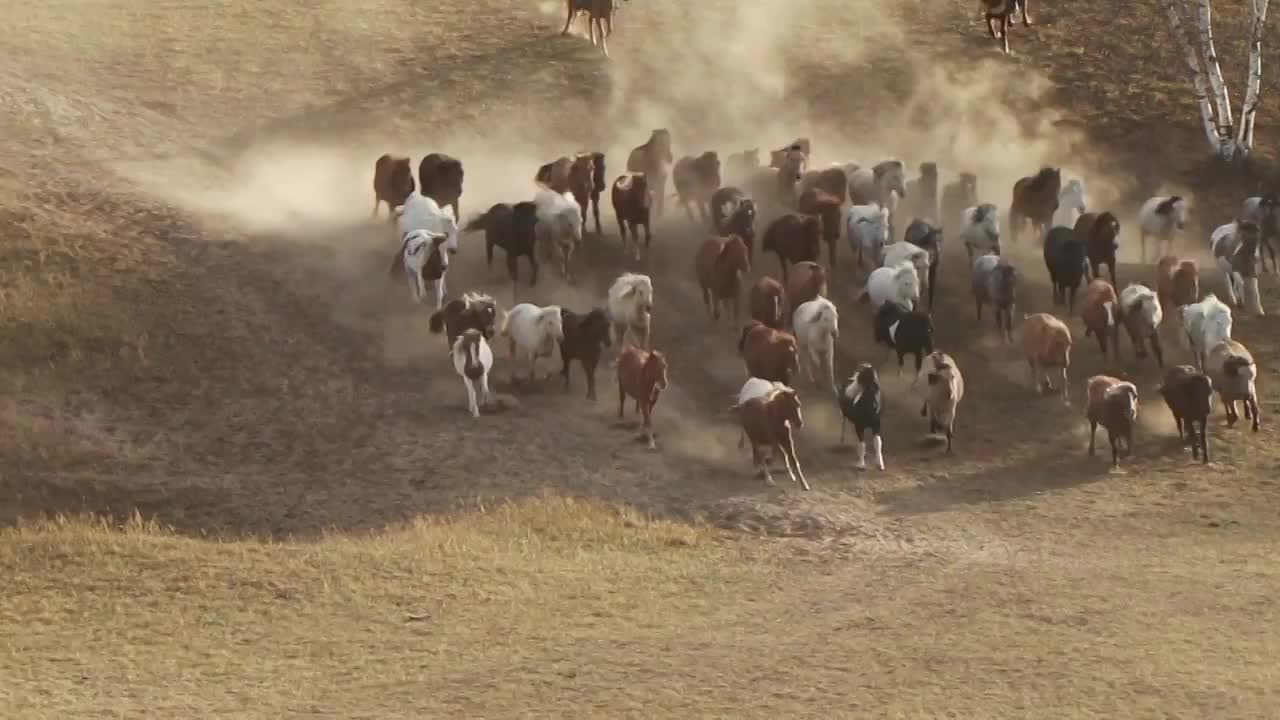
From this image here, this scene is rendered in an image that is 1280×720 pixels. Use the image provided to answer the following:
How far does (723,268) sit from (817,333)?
7.39 feet

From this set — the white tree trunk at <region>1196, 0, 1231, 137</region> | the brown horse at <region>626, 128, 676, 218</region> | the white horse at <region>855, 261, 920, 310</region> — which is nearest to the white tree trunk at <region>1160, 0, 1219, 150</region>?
the white tree trunk at <region>1196, 0, 1231, 137</region>

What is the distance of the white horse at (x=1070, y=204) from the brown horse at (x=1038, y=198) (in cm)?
20

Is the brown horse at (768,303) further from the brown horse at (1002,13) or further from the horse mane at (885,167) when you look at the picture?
the brown horse at (1002,13)

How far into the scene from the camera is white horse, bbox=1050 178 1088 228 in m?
30.7

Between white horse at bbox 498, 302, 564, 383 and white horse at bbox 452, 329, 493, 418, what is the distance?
0.94 meters

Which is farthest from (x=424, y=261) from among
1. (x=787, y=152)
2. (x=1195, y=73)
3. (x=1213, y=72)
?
(x=1213, y=72)

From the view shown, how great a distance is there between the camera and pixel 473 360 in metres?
23.0

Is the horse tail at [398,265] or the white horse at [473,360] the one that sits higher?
the horse tail at [398,265]

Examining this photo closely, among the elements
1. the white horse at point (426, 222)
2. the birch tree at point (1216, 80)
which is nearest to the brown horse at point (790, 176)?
the white horse at point (426, 222)

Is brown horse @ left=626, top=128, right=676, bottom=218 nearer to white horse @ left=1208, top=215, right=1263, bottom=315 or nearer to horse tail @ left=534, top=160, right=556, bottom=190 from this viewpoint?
horse tail @ left=534, top=160, right=556, bottom=190

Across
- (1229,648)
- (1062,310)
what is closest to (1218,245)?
(1062,310)

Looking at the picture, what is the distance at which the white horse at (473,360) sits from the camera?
22969mm

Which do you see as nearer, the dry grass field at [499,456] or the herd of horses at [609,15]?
the dry grass field at [499,456]

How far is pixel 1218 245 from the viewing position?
93.6ft
